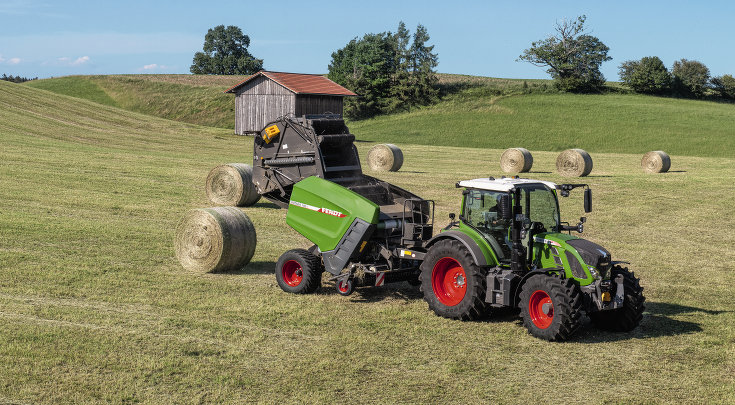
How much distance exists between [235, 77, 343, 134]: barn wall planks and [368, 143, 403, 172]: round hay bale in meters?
19.1

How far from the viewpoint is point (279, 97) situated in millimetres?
48812

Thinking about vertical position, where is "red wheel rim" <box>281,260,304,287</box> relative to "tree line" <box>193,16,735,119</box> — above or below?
below

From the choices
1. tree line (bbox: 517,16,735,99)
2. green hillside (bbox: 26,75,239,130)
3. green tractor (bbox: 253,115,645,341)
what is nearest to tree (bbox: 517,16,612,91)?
tree line (bbox: 517,16,735,99)

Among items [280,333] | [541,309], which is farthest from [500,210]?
[280,333]

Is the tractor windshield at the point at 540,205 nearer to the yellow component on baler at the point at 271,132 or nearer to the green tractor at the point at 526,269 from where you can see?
→ the green tractor at the point at 526,269

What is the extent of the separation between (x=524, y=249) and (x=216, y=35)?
11976cm

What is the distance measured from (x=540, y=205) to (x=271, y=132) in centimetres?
614

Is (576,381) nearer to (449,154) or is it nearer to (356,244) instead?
(356,244)

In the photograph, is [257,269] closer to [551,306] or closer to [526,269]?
[526,269]

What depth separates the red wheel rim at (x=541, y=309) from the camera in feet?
28.1

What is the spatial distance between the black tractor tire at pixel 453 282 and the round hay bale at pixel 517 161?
21.9 metres

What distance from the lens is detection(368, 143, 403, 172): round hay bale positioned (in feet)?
96.1

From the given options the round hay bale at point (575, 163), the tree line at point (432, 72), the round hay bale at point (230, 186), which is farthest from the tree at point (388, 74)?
the round hay bale at point (230, 186)

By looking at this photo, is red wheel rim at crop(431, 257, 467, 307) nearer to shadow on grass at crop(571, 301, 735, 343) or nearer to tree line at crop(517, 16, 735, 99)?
shadow on grass at crop(571, 301, 735, 343)
